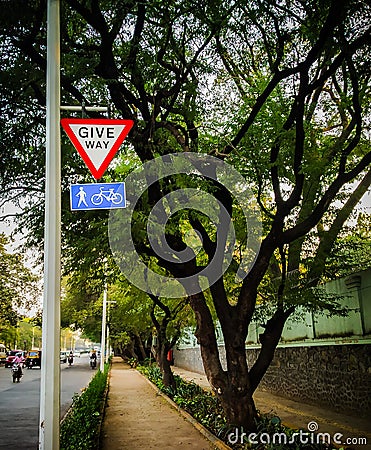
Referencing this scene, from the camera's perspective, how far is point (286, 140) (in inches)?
335

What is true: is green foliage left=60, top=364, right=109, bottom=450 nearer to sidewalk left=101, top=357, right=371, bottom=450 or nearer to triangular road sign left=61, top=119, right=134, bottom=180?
sidewalk left=101, top=357, right=371, bottom=450

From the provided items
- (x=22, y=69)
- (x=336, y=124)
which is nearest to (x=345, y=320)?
(x=336, y=124)

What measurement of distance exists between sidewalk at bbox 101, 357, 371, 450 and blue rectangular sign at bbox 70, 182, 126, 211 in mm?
4869

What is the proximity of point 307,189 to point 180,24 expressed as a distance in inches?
148

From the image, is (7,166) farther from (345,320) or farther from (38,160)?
(345,320)

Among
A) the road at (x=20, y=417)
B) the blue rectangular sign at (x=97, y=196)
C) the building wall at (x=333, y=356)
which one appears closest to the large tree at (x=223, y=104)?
the building wall at (x=333, y=356)

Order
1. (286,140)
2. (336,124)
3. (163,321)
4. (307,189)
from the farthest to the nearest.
Result: (163,321)
(336,124)
(307,189)
(286,140)

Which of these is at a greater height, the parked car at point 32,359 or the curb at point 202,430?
the parked car at point 32,359

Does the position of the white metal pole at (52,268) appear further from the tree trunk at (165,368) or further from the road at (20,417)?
the tree trunk at (165,368)

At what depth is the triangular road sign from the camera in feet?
16.8

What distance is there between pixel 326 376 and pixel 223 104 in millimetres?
6649

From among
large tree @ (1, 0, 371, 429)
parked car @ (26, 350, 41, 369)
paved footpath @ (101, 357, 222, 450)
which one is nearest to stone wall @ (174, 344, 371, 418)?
large tree @ (1, 0, 371, 429)

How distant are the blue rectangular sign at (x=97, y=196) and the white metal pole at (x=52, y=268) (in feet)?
0.61

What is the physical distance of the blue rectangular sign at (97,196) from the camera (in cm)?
485
